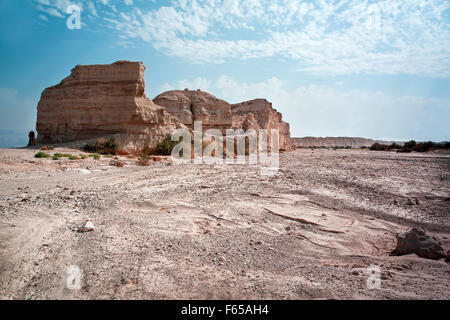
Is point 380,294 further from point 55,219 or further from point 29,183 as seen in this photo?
point 29,183

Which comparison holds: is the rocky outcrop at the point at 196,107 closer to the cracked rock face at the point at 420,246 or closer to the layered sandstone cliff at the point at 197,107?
the layered sandstone cliff at the point at 197,107

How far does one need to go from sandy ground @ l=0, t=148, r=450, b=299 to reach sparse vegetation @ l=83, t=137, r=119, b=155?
18.5 ft

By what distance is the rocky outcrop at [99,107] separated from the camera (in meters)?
14.1

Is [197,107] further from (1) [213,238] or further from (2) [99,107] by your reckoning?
(1) [213,238]

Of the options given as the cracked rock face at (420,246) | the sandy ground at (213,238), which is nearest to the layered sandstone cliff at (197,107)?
the sandy ground at (213,238)

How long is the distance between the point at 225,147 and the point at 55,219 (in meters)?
13.5

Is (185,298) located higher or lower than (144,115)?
lower

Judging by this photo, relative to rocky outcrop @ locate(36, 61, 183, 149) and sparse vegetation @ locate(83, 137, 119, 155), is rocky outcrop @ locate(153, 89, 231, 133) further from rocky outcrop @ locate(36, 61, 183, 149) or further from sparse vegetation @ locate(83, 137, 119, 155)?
sparse vegetation @ locate(83, 137, 119, 155)

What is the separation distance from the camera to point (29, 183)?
236 inches

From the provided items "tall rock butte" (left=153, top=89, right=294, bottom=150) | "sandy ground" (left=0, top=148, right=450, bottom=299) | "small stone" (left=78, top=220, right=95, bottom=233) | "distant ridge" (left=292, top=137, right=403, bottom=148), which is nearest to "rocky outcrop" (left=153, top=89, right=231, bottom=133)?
"tall rock butte" (left=153, top=89, right=294, bottom=150)

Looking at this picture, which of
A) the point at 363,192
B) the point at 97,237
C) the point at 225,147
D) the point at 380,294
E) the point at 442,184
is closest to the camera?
the point at 380,294

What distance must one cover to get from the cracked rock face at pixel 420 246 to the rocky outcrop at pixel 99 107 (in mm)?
13099
